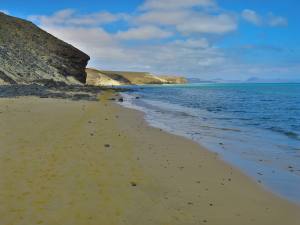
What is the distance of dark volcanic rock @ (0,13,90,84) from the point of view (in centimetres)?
6375

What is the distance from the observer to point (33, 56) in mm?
75750

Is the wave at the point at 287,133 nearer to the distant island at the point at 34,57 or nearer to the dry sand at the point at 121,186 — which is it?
the dry sand at the point at 121,186

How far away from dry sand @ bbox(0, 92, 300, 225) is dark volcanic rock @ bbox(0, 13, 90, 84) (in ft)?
153

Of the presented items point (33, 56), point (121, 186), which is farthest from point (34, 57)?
point (121, 186)

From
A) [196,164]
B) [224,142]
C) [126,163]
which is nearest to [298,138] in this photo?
[224,142]

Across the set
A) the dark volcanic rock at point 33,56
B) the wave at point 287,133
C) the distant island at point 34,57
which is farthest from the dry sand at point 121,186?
the dark volcanic rock at point 33,56

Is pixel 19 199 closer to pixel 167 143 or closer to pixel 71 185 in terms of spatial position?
pixel 71 185

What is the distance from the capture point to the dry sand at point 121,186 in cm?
680

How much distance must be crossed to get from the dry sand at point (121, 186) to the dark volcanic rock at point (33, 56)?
46.7 metres

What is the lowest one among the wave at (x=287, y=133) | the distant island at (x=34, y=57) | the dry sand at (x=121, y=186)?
the wave at (x=287, y=133)

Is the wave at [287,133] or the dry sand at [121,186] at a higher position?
the dry sand at [121,186]

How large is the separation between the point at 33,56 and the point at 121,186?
7168cm

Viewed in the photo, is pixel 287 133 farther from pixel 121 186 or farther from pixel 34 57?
pixel 34 57

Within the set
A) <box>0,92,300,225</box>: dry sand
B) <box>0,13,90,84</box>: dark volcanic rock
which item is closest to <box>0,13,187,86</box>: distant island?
<box>0,13,90,84</box>: dark volcanic rock
